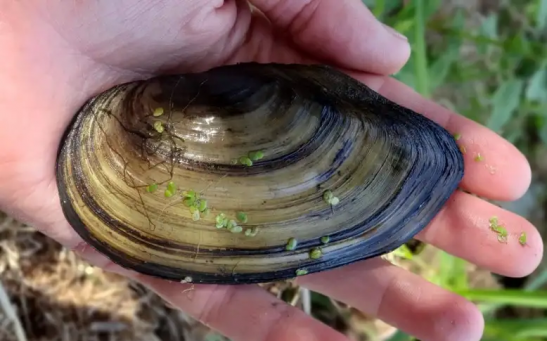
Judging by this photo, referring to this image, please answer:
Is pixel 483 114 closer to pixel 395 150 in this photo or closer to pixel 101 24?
pixel 395 150

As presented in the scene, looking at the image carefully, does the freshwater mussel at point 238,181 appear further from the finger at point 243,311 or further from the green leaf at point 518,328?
the green leaf at point 518,328

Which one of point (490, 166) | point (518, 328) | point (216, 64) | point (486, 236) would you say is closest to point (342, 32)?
point (216, 64)

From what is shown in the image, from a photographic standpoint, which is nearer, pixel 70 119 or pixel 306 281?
pixel 70 119

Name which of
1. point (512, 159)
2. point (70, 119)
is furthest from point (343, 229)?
point (70, 119)

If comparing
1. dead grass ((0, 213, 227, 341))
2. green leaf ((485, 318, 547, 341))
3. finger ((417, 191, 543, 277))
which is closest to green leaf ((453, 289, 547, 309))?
green leaf ((485, 318, 547, 341))

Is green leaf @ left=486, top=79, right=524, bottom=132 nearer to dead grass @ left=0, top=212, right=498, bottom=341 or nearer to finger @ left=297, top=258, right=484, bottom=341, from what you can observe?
dead grass @ left=0, top=212, right=498, bottom=341

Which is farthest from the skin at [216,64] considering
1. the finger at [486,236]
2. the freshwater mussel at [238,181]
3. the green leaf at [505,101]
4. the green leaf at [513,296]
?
the green leaf at [505,101]
